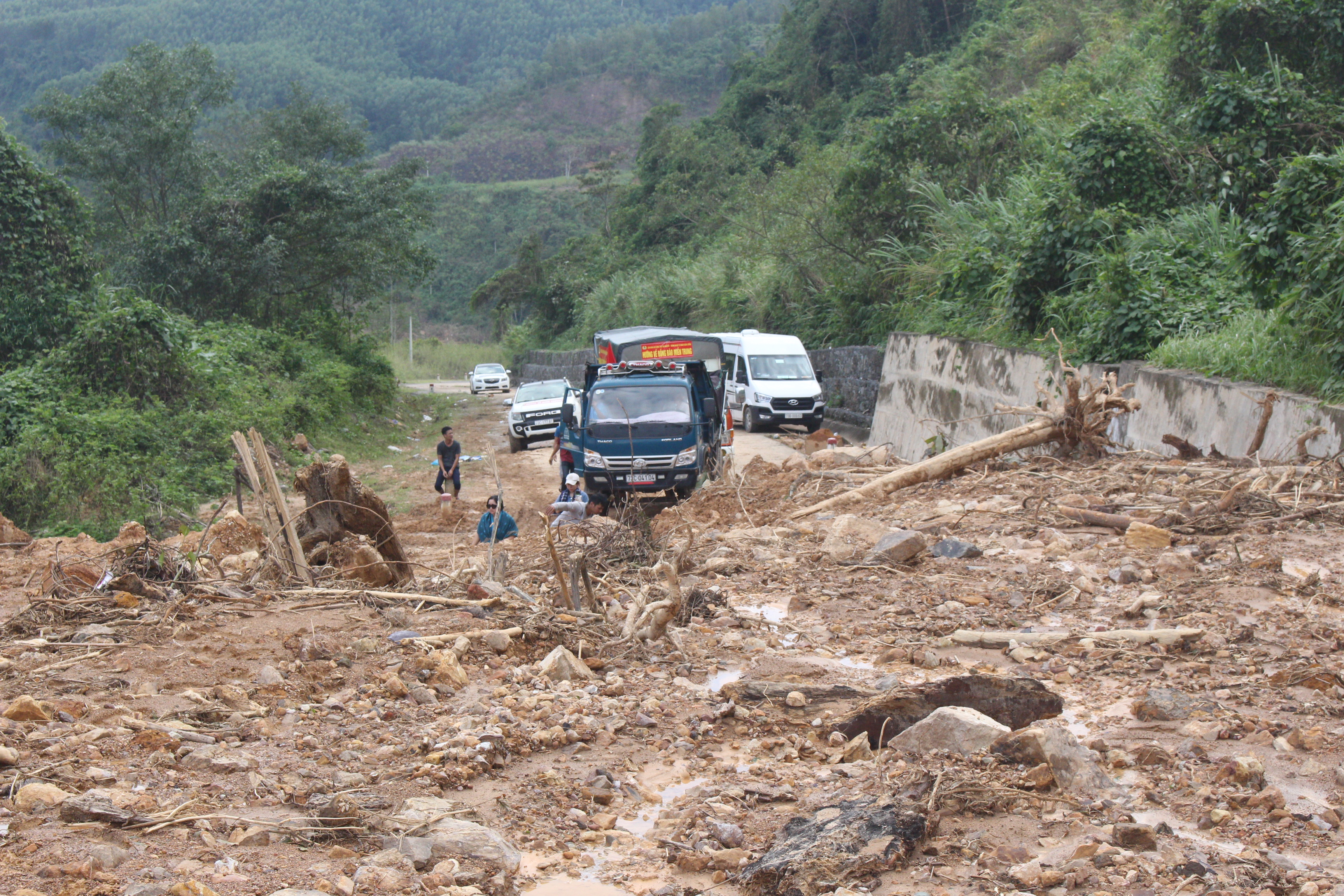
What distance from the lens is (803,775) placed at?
418 cm

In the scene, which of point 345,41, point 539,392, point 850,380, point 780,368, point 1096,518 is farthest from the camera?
point 345,41

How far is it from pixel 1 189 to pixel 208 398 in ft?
17.0

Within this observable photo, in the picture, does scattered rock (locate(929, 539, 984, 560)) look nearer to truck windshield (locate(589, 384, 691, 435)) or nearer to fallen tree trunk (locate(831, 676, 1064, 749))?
fallen tree trunk (locate(831, 676, 1064, 749))

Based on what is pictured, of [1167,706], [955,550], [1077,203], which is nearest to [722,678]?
[1167,706]

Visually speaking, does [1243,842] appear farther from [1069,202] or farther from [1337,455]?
[1069,202]

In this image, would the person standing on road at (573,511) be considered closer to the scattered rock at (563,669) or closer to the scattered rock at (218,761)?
the scattered rock at (563,669)

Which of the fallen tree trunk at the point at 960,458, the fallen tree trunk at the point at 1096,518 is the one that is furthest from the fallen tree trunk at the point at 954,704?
the fallen tree trunk at the point at 960,458

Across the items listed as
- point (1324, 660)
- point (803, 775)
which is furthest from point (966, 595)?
point (803, 775)

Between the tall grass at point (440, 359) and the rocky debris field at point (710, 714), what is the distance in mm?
60732

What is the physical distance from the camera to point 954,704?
14.9 feet

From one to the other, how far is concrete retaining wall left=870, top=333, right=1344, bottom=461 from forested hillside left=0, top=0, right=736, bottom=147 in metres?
83.8

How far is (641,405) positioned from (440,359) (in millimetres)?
61881

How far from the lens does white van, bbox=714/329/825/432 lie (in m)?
22.8

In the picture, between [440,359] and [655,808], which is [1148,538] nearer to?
[655,808]
